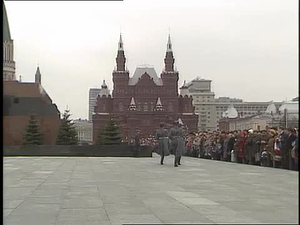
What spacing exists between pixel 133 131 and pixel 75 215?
5.10 ft

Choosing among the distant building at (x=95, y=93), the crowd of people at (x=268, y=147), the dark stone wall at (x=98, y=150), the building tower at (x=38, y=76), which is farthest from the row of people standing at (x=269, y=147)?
the dark stone wall at (x=98, y=150)

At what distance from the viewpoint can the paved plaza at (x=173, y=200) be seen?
1.35 meters

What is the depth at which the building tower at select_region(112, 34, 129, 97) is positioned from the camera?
2062 millimetres

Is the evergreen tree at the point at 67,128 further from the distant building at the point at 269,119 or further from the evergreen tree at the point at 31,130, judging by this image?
the distant building at the point at 269,119

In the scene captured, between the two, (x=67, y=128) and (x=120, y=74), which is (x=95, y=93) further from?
(x=67, y=128)

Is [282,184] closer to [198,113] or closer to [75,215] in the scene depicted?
Answer: [198,113]

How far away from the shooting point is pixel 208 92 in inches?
70.2

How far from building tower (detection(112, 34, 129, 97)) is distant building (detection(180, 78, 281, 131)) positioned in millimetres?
324

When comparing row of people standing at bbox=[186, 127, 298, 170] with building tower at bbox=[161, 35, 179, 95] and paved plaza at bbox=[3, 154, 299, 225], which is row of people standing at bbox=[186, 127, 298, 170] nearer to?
paved plaza at bbox=[3, 154, 299, 225]

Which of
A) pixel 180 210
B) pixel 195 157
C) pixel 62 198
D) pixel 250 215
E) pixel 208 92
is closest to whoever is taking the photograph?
pixel 250 215

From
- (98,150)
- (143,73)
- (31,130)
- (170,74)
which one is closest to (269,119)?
(170,74)

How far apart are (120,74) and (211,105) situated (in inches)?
21.1

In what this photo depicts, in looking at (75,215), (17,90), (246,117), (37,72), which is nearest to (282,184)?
(246,117)

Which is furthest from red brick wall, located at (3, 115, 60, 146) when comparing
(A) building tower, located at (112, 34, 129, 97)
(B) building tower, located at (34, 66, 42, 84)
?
(A) building tower, located at (112, 34, 129, 97)
